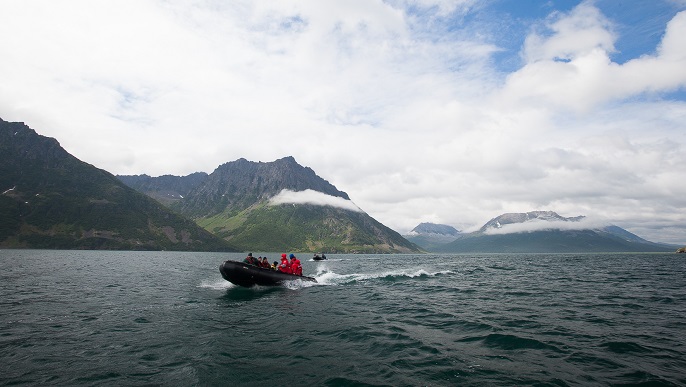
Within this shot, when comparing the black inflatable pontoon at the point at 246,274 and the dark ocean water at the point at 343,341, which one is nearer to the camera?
the dark ocean water at the point at 343,341

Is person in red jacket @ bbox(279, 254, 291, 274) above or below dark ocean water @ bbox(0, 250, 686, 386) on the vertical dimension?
above

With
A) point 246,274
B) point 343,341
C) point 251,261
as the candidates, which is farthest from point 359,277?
point 343,341

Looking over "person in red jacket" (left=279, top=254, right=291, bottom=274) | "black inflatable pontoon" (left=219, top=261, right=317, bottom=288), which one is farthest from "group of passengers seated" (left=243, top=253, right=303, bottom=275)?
"black inflatable pontoon" (left=219, top=261, right=317, bottom=288)

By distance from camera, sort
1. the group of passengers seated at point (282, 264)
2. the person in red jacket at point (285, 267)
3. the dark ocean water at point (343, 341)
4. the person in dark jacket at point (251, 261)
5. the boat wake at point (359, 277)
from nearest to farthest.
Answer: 1. the dark ocean water at point (343, 341)
2. the person in dark jacket at point (251, 261)
3. the group of passengers seated at point (282, 264)
4. the person in red jacket at point (285, 267)
5. the boat wake at point (359, 277)

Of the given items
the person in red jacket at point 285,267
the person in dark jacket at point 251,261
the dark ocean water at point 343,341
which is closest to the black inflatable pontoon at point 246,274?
the person in dark jacket at point 251,261

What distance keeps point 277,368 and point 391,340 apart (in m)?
6.42

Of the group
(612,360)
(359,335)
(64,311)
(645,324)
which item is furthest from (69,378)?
(645,324)

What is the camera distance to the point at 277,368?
528 inches

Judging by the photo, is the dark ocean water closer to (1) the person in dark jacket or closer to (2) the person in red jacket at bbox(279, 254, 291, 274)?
(1) the person in dark jacket

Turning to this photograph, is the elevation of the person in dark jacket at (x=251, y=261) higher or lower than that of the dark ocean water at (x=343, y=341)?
higher

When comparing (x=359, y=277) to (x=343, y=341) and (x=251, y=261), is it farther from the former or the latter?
(x=343, y=341)

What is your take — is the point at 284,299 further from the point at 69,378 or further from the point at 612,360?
the point at 612,360

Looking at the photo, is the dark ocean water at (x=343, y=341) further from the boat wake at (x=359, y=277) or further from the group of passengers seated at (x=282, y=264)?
the boat wake at (x=359, y=277)

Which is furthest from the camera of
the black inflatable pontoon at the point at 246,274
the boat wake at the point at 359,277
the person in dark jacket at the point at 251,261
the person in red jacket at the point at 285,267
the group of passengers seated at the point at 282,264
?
the boat wake at the point at 359,277
